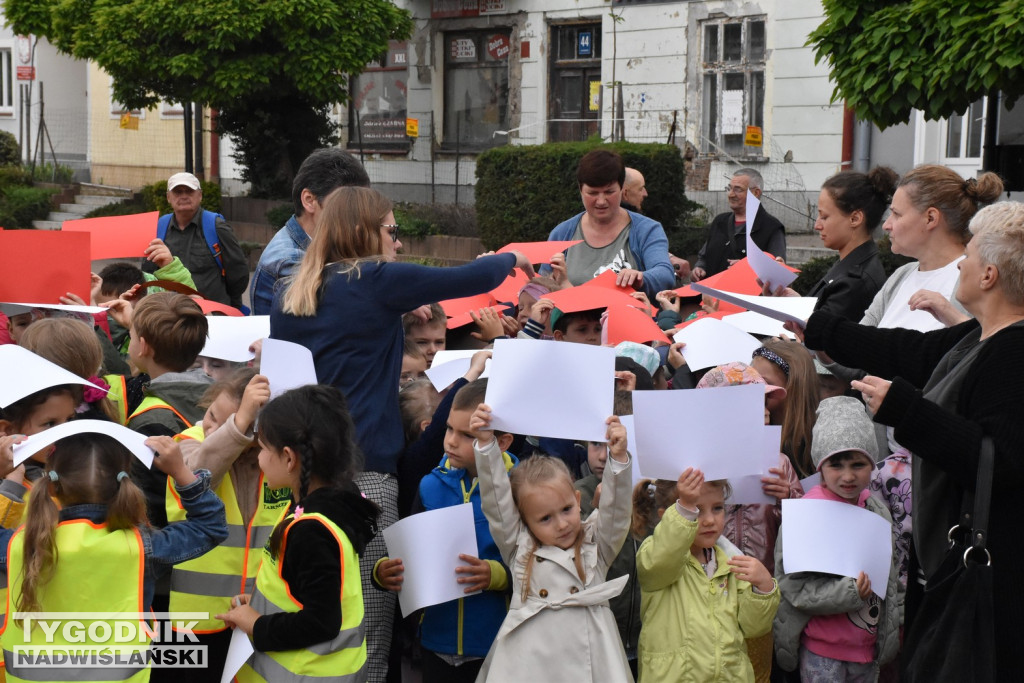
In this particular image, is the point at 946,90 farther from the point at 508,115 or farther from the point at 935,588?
the point at 508,115

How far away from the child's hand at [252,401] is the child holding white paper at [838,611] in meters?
1.70

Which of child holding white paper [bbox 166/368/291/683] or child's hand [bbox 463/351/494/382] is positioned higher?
child's hand [bbox 463/351/494/382]

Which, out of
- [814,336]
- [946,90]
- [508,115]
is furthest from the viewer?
[508,115]

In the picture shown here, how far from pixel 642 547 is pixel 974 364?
3.55ft

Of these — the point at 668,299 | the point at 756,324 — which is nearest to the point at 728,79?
the point at 668,299

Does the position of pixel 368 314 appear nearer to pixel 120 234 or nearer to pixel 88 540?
pixel 88 540

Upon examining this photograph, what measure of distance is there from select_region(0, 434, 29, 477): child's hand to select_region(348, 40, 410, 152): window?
1872 cm

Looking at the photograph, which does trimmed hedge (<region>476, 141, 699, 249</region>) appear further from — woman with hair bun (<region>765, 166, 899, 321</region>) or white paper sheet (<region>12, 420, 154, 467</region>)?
white paper sheet (<region>12, 420, 154, 467</region>)

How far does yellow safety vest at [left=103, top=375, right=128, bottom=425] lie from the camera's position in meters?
4.07

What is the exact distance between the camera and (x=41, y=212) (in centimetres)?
2186

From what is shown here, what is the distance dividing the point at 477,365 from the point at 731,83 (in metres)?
14.4

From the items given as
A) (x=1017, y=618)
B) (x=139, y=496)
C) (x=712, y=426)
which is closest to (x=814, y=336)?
(x=712, y=426)

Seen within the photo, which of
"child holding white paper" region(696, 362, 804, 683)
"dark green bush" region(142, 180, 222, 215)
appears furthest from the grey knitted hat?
"dark green bush" region(142, 180, 222, 215)

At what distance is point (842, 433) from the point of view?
12.4ft
